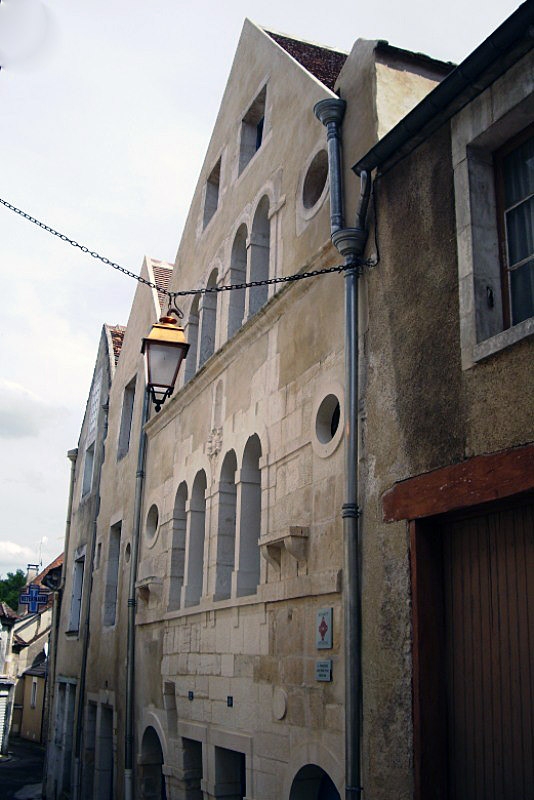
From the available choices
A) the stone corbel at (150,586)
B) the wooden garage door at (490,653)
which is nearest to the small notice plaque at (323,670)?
the wooden garage door at (490,653)

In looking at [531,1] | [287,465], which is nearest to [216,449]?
[287,465]

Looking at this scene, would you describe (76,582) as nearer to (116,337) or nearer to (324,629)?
(116,337)

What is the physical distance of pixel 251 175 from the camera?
9.95m

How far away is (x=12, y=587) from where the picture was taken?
6612cm

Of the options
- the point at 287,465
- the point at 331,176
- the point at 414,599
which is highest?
the point at 331,176

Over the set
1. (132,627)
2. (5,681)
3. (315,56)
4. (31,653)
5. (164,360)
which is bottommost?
(5,681)

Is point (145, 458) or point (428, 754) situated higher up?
point (145, 458)

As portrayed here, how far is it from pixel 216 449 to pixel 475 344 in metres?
4.87

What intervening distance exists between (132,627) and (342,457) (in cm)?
625

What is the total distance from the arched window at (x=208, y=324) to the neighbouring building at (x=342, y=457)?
0.04m

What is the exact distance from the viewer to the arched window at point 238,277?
393 inches

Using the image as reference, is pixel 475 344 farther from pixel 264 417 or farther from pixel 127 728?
pixel 127 728

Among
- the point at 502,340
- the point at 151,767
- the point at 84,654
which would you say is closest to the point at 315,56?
the point at 502,340

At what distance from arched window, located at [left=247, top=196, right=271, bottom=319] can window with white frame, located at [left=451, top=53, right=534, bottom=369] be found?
3997 millimetres
